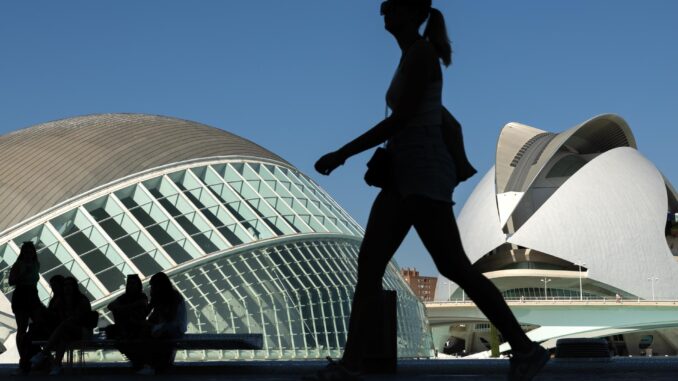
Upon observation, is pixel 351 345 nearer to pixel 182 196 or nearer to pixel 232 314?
pixel 232 314

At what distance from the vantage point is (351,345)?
6094mm

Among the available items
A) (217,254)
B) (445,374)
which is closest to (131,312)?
(445,374)

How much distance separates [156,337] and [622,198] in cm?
6363

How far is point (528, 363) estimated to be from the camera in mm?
5945

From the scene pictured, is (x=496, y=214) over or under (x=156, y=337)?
over

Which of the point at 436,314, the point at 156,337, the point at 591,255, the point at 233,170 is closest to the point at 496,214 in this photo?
the point at 591,255

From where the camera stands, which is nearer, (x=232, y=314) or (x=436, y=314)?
(x=232, y=314)

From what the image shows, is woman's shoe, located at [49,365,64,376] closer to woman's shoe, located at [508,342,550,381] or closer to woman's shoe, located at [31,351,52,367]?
woman's shoe, located at [31,351,52,367]

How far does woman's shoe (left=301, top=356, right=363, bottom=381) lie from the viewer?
600cm

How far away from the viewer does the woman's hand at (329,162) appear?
19.3 feet

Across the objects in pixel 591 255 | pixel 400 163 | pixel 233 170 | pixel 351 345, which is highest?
pixel 591 255

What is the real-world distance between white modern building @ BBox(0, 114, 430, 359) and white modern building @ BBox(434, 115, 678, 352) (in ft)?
147

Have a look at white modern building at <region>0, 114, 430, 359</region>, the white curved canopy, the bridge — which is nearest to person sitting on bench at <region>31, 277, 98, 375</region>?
white modern building at <region>0, 114, 430, 359</region>

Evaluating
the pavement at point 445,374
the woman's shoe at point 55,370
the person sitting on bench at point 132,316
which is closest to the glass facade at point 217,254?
the person sitting on bench at point 132,316
